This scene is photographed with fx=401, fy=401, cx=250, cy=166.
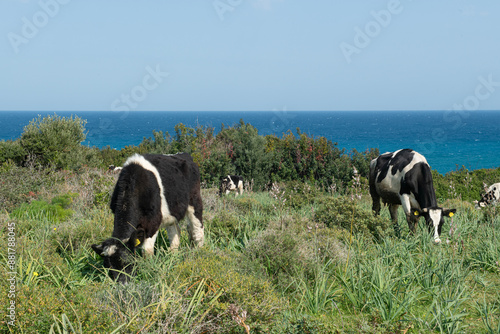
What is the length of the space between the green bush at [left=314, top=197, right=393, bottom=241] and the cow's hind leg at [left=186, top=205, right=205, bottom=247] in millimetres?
2467

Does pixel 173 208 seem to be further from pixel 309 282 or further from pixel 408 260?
pixel 408 260

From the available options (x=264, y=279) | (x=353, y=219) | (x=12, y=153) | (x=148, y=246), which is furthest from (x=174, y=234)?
(x=12, y=153)

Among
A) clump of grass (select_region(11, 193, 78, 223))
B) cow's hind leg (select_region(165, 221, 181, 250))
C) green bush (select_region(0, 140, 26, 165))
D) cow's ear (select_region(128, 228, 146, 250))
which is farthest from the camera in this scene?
green bush (select_region(0, 140, 26, 165))

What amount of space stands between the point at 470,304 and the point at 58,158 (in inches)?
599

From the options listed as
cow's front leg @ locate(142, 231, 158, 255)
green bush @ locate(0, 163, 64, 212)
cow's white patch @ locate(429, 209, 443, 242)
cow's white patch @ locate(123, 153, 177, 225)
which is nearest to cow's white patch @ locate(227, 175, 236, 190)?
green bush @ locate(0, 163, 64, 212)

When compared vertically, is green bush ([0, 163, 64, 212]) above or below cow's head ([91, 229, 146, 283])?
Answer: below

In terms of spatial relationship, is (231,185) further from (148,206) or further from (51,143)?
(148,206)

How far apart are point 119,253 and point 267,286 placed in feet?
6.67

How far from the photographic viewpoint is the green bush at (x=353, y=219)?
7387mm

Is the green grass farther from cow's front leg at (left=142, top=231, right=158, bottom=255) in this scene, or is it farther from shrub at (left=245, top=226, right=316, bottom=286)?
cow's front leg at (left=142, top=231, right=158, bottom=255)

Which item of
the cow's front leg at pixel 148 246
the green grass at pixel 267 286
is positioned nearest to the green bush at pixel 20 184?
the green grass at pixel 267 286

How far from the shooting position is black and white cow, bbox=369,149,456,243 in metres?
7.40

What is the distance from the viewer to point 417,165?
27.6 feet

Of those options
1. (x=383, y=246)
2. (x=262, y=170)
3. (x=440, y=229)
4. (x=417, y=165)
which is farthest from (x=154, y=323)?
(x=262, y=170)
